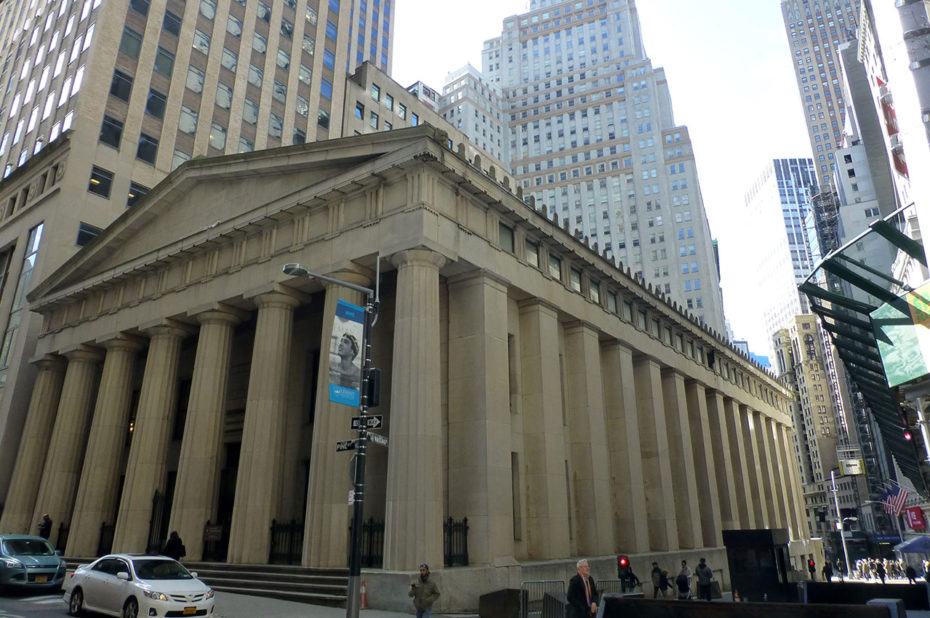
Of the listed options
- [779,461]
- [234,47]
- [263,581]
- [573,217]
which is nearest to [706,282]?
[573,217]

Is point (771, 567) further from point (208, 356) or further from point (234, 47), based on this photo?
Answer: point (234, 47)

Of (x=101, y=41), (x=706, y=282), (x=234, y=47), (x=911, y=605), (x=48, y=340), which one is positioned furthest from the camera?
(x=706, y=282)

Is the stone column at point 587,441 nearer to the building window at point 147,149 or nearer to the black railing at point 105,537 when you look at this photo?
the black railing at point 105,537

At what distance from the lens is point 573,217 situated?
4884 inches

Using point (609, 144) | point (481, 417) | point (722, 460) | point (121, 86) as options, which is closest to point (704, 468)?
point (722, 460)

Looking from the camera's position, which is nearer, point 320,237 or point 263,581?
point 263,581

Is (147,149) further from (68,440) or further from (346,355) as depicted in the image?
(346,355)

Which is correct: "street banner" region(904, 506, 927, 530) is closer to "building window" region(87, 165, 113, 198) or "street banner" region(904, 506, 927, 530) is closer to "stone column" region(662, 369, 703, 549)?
"stone column" region(662, 369, 703, 549)

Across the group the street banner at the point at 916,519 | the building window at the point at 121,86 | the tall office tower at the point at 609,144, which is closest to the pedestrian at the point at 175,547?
the building window at the point at 121,86

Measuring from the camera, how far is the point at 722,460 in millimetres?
44500

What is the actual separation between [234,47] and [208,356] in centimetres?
3628

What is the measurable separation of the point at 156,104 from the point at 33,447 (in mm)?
25530

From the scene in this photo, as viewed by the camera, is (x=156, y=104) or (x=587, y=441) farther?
(x=156, y=104)

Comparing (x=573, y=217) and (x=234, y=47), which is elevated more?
(x=573, y=217)
